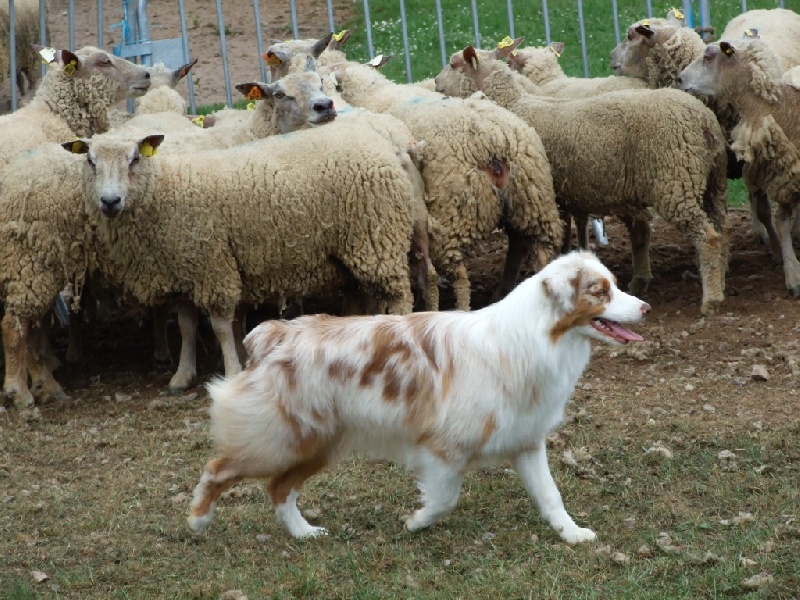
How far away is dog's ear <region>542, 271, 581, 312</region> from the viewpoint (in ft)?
16.1

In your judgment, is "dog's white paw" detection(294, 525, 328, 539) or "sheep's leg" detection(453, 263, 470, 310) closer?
"dog's white paw" detection(294, 525, 328, 539)

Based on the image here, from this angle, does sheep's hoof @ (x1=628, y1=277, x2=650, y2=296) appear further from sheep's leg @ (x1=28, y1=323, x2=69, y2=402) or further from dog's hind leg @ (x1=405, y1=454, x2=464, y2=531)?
dog's hind leg @ (x1=405, y1=454, x2=464, y2=531)

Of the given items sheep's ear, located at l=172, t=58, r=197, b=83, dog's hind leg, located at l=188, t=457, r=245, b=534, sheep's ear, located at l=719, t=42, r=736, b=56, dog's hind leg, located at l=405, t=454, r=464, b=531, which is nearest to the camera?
dog's hind leg, located at l=405, t=454, r=464, b=531

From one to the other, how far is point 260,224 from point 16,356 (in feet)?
5.95

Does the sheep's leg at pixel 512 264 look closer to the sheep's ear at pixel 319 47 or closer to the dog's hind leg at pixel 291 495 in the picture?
the sheep's ear at pixel 319 47

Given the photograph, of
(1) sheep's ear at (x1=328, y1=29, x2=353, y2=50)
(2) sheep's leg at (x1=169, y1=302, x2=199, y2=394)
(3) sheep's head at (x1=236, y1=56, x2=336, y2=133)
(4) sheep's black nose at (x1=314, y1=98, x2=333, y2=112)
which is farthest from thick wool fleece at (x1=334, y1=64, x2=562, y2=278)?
(1) sheep's ear at (x1=328, y1=29, x2=353, y2=50)

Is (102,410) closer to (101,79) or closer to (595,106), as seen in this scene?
(101,79)

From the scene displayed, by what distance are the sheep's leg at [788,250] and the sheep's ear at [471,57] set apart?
268cm

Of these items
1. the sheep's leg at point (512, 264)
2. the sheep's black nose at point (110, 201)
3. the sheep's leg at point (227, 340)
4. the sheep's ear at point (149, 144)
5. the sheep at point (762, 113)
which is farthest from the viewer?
the sheep's leg at point (512, 264)

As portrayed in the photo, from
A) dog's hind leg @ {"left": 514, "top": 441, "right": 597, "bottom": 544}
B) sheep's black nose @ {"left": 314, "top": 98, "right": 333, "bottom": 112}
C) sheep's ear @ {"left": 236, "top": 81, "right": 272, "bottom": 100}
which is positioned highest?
sheep's ear @ {"left": 236, "top": 81, "right": 272, "bottom": 100}

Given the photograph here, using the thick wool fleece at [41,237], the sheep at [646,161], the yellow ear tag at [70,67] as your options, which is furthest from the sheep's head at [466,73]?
the thick wool fleece at [41,237]

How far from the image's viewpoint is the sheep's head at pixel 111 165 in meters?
7.88

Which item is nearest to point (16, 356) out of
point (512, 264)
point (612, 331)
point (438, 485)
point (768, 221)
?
point (512, 264)

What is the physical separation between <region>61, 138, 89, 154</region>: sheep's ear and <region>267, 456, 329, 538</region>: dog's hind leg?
3499 millimetres
